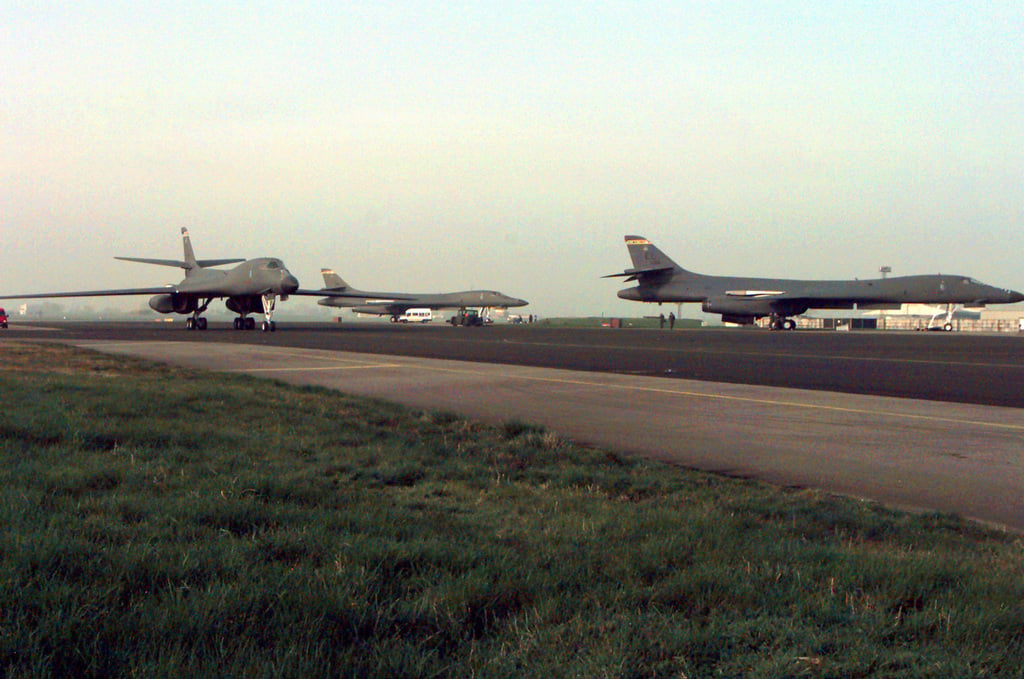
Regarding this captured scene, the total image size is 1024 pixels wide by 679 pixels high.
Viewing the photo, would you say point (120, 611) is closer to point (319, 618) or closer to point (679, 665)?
point (319, 618)

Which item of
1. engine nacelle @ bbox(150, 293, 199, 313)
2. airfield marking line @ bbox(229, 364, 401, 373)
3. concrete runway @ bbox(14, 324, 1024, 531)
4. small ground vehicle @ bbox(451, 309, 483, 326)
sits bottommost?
concrete runway @ bbox(14, 324, 1024, 531)

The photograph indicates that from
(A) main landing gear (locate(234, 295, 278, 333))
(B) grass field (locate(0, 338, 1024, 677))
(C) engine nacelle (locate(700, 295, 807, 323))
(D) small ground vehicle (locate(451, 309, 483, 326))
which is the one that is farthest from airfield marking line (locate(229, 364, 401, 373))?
(D) small ground vehicle (locate(451, 309, 483, 326))

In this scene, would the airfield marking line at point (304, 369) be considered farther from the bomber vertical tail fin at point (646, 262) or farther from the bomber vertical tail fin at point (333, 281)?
the bomber vertical tail fin at point (333, 281)

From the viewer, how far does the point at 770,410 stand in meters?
11.7

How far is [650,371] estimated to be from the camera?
63.1 feet

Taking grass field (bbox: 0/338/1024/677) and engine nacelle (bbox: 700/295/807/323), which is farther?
engine nacelle (bbox: 700/295/807/323)

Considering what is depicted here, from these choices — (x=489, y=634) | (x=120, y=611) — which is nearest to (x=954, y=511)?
(x=489, y=634)

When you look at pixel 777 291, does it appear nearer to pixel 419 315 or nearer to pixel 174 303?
pixel 174 303

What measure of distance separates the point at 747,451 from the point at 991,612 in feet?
16.4

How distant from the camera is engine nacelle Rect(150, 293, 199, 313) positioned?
50375mm

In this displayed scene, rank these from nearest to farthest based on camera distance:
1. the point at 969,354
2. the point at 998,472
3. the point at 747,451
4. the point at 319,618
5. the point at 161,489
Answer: the point at 319,618, the point at 161,489, the point at 998,472, the point at 747,451, the point at 969,354

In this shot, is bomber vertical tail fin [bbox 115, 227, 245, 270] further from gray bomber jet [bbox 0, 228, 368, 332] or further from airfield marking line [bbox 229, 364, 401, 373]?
airfield marking line [bbox 229, 364, 401, 373]

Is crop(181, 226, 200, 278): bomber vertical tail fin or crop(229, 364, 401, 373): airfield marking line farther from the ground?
crop(181, 226, 200, 278): bomber vertical tail fin

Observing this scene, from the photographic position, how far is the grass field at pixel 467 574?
9.81 ft
